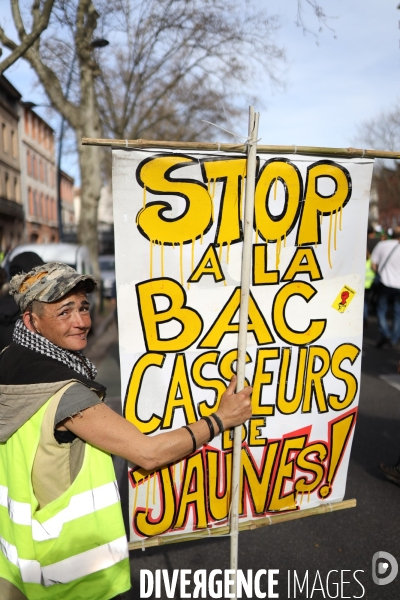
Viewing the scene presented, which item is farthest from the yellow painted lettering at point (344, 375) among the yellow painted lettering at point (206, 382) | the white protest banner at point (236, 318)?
the yellow painted lettering at point (206, 382)

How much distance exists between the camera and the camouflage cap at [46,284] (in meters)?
1.84

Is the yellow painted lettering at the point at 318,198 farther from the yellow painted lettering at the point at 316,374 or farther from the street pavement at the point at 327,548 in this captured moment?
the street pavement at the point at 327,548

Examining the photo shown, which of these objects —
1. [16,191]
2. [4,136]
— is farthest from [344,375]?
[16,191]

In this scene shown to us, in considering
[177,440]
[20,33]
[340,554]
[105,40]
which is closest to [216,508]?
[177,440]

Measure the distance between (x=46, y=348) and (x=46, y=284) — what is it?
212 millimetres

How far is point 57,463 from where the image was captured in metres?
1.68

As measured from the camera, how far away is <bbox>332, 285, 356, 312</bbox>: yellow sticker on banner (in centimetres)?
226

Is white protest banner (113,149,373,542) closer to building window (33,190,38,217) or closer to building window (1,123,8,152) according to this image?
building window (1,123,8,152)

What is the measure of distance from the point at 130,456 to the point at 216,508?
0.64 meters

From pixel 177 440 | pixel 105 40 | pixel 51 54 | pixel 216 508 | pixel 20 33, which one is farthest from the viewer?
pixel 51 54

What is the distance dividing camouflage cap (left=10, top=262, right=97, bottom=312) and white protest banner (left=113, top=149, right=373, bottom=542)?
0.63ft

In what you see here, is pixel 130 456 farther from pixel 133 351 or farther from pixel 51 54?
pixel 51 54

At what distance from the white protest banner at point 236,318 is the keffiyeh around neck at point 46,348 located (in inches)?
8.5

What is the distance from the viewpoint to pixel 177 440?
1913 millimetres
